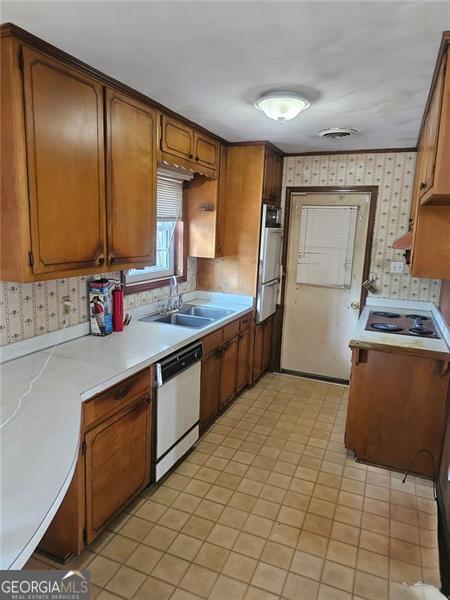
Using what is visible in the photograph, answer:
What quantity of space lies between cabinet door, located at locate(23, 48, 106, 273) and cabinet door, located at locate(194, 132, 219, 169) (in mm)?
1095

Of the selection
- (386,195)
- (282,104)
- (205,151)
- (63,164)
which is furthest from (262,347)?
(63,164)

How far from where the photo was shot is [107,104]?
211cm

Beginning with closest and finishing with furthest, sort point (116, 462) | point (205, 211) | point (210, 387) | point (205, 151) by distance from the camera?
1. point (116, 462)
2. point (210, 387)
3. point (205, 151)
4. point (205, 211)

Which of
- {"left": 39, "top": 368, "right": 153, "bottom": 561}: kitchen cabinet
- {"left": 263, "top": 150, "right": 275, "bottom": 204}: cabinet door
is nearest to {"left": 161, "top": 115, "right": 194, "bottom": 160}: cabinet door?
{"left": 263, "top": 150, "right": 275, "bottom": 204}: cabinet door

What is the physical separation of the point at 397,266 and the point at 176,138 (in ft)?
7.63

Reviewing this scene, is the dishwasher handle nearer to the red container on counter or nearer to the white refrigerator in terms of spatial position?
the red container on counter

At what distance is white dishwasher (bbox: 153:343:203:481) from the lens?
7.64 feet

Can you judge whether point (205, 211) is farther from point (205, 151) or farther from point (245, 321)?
point (245, 321)

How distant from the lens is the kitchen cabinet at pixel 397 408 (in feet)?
8.52

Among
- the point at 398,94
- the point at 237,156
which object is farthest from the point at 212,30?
the point at 237,156

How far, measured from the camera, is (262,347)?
4.16 meters

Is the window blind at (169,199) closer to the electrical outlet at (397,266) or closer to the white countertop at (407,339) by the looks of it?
the white countertop at (407,339)

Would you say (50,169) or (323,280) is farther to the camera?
(323,280)

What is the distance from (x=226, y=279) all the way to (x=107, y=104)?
2017 mm
